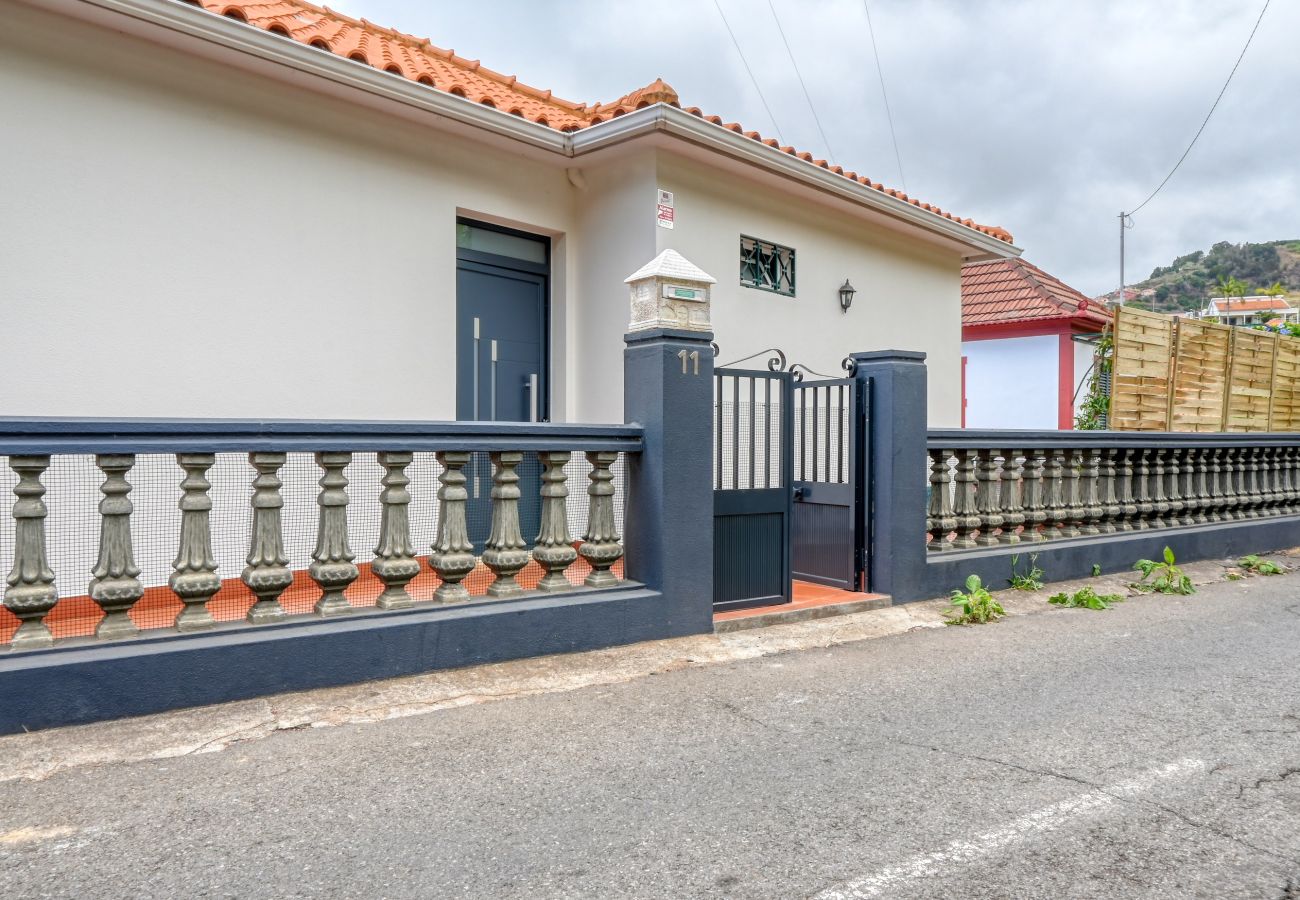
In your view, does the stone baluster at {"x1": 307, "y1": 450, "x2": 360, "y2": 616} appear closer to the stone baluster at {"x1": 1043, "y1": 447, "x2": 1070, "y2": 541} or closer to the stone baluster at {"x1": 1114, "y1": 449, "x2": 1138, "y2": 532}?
the stone baluster at {"x1": 1043, "y1": 447, "x2": 1070, "y2": 541}

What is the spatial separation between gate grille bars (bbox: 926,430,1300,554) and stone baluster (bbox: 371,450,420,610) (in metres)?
3.83

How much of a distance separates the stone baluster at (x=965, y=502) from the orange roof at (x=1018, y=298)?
10.3 m

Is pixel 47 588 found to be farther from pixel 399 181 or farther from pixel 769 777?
pixel 399 181

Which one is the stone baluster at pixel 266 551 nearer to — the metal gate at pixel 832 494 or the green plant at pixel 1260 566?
the metal gate at pixel 832 494

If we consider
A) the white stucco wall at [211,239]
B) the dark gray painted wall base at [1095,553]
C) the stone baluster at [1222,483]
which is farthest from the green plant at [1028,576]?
the white stucco wall at [211,239]

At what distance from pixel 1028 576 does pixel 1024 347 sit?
11095mm

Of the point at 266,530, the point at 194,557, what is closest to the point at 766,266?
the point at 266,530

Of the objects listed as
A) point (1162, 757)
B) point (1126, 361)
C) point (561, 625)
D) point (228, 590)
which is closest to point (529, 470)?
point (561, 625)

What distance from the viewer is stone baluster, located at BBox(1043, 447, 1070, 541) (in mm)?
7426

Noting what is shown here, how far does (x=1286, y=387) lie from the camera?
10836mm

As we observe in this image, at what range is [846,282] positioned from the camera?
9195 mm

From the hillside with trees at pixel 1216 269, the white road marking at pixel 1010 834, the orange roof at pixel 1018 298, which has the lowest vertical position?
the white road marking at pixel 1010 834

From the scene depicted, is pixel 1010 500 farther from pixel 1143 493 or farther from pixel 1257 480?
pixel 1257 480

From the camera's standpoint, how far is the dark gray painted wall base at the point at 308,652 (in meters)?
3.50
